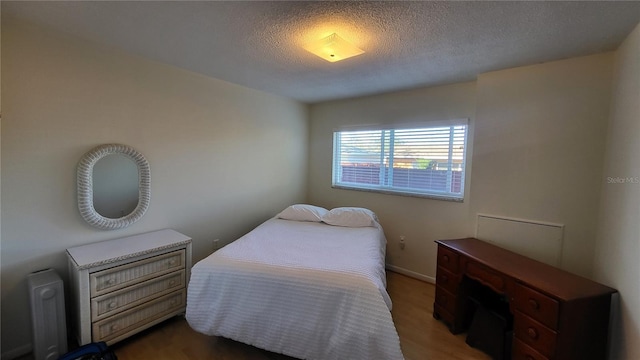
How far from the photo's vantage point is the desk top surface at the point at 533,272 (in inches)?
60.1

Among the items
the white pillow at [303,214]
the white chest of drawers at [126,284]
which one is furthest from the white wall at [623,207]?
the white chest of drawers at [126,284]

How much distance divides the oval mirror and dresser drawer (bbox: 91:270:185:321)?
573 millimetres

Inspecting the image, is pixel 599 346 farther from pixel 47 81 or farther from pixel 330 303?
pixel 47 81

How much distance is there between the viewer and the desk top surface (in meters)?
1.53

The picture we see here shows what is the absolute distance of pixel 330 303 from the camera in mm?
1634

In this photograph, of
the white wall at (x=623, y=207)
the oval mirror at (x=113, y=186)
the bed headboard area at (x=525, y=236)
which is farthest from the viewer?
the bed headboard area at (x=525, y=236)

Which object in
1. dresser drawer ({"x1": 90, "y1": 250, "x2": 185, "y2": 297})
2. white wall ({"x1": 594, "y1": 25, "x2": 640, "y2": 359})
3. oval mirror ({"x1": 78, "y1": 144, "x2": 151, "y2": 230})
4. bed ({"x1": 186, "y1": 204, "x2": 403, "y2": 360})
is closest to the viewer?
white wall ({"x1": 594, "y1": 25, "x2": 640, "y2": 359})

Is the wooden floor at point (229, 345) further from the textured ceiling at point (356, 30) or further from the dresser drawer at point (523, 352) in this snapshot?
the textured ceiling at point (356, 30)

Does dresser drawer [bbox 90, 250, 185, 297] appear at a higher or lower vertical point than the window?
lower

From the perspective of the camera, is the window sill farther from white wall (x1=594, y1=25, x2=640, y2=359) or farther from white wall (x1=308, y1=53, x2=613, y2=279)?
white wall (x1=594, y1=25, x2=640, y2=359)

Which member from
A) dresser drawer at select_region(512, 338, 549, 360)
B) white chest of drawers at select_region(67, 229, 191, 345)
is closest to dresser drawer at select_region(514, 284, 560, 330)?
dresser drawer at select_region(512, 338, 549, 360)

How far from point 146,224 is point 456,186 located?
10.6 feet

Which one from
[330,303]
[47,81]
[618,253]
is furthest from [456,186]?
[47,81]

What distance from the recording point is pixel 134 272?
196 centimetres
